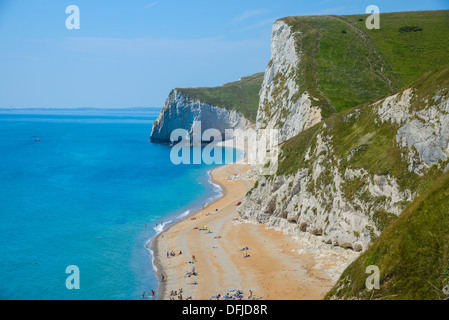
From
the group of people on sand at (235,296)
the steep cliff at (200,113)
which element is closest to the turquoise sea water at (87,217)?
the group of people on sand at (235,296)

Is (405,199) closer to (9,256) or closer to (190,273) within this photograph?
(190,273)

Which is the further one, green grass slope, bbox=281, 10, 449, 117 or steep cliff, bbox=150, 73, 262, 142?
steep cliff, bbox=150, 73, 262, 142

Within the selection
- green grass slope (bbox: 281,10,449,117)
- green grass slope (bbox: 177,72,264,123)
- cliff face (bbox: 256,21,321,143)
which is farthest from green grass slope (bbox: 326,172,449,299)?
green grass slope (bbox: 177,72,264,123)

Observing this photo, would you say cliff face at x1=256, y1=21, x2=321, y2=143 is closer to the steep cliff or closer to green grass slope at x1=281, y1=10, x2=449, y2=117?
green grass slope at x1=281, y1=10, x2=449, y2=117

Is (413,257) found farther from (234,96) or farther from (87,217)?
(234,96)

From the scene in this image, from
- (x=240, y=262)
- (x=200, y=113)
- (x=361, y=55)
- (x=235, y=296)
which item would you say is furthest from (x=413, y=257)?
(x=200, y=113)

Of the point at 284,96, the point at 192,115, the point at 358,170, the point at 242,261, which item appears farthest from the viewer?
the point at 192,115
